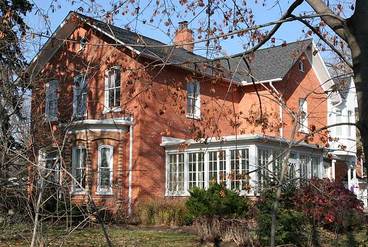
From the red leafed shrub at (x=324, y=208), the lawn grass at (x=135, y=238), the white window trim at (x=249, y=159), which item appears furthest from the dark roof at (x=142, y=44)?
the white window trim at (x=249, y=159)

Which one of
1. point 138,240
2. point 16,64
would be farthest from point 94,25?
point 138,240

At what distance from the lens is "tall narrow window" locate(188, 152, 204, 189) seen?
21.4 metres

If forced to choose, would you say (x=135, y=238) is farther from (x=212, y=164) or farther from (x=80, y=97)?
(x=212, y=164)

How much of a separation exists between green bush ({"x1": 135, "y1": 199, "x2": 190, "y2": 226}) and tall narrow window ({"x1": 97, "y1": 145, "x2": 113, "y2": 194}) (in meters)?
1.99

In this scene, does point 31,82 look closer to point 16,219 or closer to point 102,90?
point 16,219

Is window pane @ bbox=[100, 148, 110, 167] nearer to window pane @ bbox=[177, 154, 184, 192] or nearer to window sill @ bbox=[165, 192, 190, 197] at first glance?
window sill @ bbox=[165, 192, 190, 197]

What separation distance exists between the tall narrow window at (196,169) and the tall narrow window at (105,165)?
3249 millimetres

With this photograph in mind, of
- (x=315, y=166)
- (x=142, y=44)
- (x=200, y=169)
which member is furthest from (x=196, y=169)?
(x=142, y=44)

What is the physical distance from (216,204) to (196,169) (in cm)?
580

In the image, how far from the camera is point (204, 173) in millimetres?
21234

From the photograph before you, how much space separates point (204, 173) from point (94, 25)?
1366 cm

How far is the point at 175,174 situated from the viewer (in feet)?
73.3

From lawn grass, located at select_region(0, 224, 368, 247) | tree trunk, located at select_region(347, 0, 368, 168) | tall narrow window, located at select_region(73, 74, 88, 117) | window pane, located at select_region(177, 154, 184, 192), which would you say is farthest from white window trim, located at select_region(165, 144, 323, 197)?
tree trunk, located at select_region(347, 0, 368, 168)

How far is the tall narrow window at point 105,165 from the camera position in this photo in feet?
70.2
